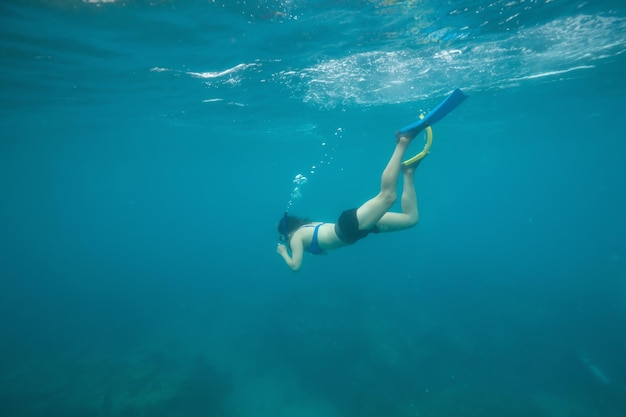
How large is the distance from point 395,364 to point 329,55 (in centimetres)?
1371

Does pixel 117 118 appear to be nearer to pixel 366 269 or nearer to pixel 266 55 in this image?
pixel 266 55

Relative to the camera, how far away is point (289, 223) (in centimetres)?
769

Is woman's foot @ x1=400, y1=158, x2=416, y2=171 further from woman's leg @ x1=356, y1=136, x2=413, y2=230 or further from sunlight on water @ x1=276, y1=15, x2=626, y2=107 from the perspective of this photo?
sunlight on water @ x1=276, y1=15, x2=626, y2=107

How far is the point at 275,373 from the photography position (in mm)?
14062

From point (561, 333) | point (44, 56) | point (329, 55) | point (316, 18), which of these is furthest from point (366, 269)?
point (44, 56)

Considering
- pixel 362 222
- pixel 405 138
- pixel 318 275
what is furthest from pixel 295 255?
pixel 318 275

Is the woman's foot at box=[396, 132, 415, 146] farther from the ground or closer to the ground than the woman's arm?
farther from the ground

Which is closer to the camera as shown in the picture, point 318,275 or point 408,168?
point 408,168

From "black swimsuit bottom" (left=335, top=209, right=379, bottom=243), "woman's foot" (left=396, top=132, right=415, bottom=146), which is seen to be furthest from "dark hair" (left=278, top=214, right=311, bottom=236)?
"woman's foot" (left=396, top=132, right=415, bottom=146)

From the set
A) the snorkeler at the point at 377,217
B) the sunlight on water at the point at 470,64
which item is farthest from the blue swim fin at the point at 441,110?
the sunlight on water at the point at 470,64

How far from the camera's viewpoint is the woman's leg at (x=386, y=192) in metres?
5.78

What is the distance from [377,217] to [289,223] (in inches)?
92.0

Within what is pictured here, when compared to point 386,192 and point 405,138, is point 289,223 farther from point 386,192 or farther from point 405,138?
point 405,138

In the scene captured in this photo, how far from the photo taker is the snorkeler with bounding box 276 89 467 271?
577 cm
